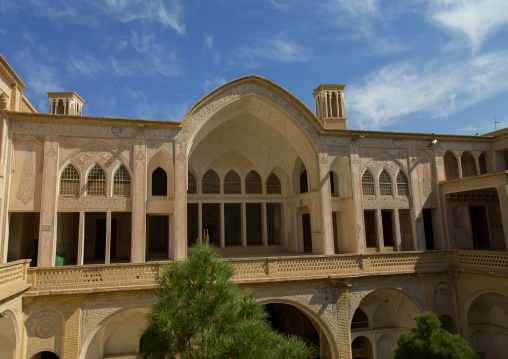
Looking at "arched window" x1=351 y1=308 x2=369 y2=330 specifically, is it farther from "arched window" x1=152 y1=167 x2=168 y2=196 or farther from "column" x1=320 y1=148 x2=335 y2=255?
"arched window" x1=152 y1=167 x2=168 y2=196

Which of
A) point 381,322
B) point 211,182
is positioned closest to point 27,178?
point 211,182

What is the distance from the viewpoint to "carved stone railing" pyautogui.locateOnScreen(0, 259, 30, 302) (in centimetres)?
900

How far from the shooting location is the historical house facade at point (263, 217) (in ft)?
35.5

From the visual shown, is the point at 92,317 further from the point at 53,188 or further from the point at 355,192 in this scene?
the point at 355,192

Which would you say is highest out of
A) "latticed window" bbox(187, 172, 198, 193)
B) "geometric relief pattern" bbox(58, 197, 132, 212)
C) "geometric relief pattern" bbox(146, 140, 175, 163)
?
"geometric relief pattern" bbox(146, 140, 175, 163)

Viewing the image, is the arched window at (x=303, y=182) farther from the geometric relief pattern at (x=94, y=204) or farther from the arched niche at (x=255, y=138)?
the geometric relief pattern at (x=94, y=204)

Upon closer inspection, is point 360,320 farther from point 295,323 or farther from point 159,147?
point 159,147

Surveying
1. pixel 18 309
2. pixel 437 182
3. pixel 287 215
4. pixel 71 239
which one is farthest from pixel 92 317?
pixel 437 182

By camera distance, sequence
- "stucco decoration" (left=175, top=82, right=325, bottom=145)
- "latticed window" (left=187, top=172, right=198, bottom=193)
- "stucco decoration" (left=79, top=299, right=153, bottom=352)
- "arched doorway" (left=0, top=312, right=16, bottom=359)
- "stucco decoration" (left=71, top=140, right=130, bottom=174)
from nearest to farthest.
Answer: "arched doorway" (left=0, top=312, right=16, bottom=359) < "stucco decoration" (left=79, top=299, right=153, bottom=352) < "stucco decoration" (left=71, top=140, right=130, bottom=174) < "stucco decoration" (left=175, top=82, right=325, bottom=145) < "latticed window" (left=187, top=172, right=198, bottom=193)

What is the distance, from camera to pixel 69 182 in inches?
492

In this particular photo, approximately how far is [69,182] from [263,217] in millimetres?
8875

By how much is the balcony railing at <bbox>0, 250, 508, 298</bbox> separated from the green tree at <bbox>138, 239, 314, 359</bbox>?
3101mm

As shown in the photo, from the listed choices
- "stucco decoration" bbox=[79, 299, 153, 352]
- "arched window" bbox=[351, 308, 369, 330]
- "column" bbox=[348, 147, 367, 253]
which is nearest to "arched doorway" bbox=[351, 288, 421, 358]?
"arched window" bbox=[351, 308, 369, 330]

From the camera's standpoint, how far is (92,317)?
34.4ft
